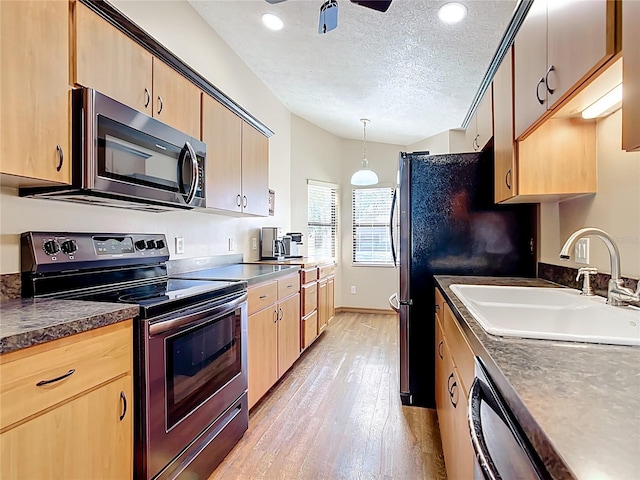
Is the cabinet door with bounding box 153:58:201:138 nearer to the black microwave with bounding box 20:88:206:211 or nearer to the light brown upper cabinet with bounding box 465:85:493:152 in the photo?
the black microwave with bounding box 20:88:206:211

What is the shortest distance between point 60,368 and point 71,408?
0.14 meters

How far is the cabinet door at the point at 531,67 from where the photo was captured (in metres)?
1.32

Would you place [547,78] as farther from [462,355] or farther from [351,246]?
[351,246]

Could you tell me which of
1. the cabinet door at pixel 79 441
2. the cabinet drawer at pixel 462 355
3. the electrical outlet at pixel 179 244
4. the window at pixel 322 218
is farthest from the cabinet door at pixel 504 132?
the window at pixel 322 218

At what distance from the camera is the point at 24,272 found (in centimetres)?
134

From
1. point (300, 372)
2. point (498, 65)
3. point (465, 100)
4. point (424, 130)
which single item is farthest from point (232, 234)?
point (424, 130)

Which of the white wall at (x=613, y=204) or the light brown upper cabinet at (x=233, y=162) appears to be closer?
the white wall at (x=613, y=204)

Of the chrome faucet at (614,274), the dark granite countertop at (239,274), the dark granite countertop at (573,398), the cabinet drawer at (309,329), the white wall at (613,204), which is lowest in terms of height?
the cabinet drawer at (309,329)

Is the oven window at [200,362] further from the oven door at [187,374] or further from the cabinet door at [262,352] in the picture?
the cabinet door at [262,352]

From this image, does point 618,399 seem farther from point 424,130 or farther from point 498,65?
point 424,130

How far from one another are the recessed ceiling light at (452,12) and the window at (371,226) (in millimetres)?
3073

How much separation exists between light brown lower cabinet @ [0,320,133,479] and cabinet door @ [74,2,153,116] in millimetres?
1005

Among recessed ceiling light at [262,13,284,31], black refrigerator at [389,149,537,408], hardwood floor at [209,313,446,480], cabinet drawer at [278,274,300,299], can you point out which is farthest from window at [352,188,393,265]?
recessed ceiling light at [262,13,284,31]

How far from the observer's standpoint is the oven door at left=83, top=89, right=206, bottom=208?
132cm
